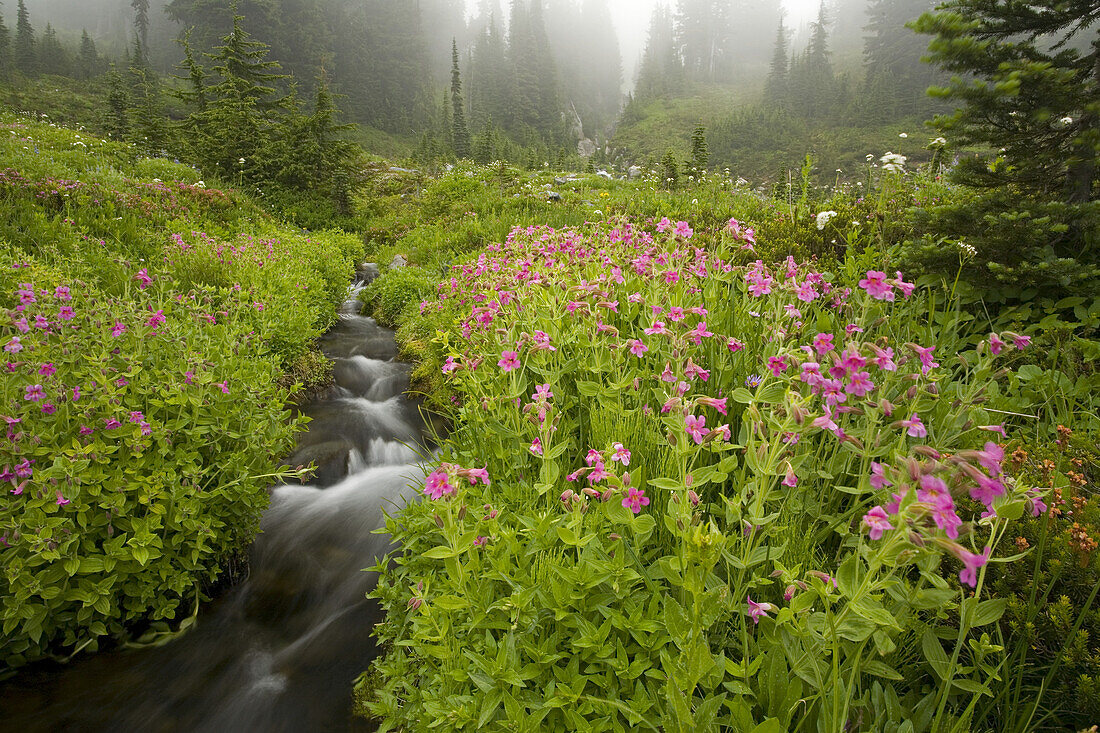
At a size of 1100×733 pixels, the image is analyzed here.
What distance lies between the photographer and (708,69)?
9194 centimetres

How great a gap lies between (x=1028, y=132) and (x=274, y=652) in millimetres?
6240

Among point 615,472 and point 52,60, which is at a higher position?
point 52,60

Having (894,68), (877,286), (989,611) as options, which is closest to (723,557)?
(989,611)

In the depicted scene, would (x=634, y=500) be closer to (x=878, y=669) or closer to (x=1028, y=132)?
(x=878, y=669)

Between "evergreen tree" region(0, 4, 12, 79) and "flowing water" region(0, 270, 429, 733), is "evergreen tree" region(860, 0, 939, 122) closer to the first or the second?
"flowing water" region(0, 270, 429, 733)

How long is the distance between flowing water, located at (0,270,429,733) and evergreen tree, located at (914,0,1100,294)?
14.7ft

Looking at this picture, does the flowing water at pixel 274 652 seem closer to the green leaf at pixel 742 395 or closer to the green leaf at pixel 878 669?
the green leaf at pixel 742 395

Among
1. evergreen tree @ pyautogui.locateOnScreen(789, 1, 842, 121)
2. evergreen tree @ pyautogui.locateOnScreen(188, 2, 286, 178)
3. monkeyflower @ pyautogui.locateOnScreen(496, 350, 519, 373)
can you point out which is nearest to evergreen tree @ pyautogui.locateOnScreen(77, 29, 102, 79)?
evergreen tree @ pyautogui.locateOnScreen(188, 2, 286, 178)

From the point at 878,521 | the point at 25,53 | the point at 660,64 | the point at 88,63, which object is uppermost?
the point at 660,64

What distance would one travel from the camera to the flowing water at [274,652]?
2701 millimetres

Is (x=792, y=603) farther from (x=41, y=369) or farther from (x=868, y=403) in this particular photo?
(x=41, y=369)

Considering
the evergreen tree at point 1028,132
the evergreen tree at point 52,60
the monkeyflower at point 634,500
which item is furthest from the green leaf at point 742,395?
the evergreen tree at point 52,60

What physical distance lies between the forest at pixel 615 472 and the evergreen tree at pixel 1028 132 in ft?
0.08

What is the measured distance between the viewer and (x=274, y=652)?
10.4 feet
